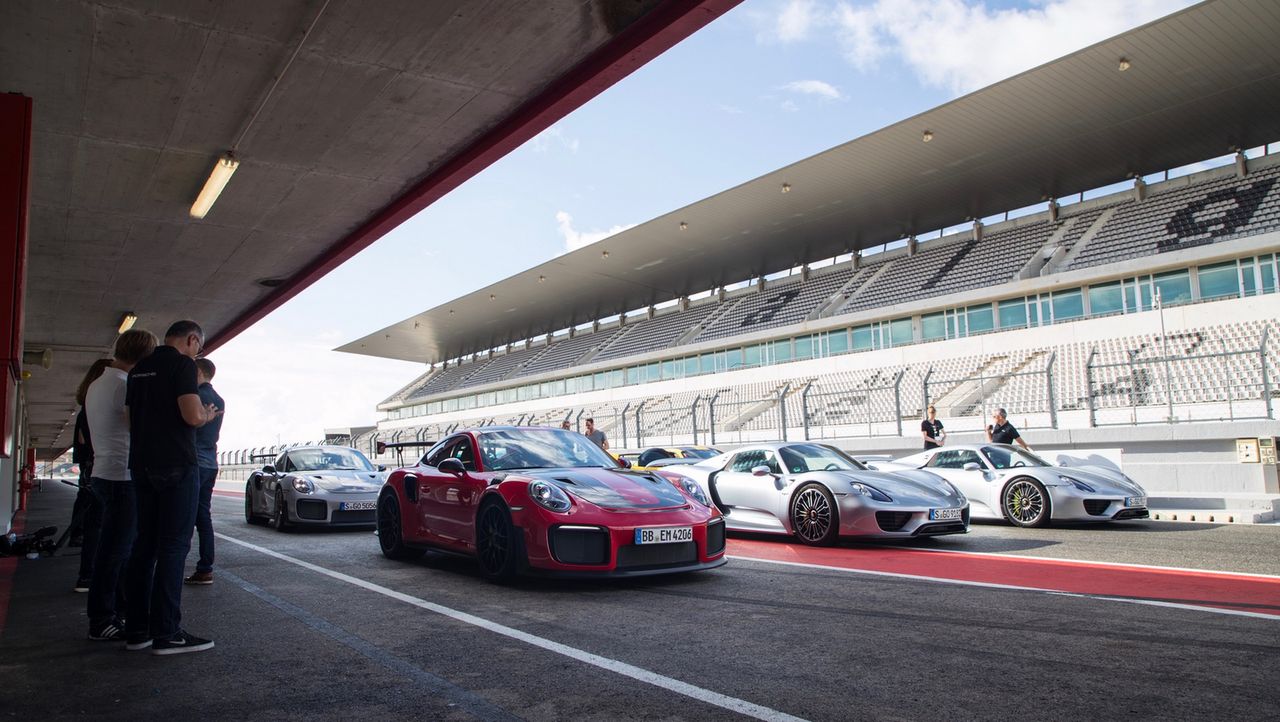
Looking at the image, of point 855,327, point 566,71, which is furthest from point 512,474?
point 855,327

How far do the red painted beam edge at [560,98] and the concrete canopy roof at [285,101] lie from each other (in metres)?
0.02

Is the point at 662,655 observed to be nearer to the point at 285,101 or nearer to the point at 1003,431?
the point at 285,101

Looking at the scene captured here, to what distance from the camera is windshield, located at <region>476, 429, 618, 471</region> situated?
22.7 ft

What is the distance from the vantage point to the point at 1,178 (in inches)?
249

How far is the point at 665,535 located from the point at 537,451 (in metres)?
1.67

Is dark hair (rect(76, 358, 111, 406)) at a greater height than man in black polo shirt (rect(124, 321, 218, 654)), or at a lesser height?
greater

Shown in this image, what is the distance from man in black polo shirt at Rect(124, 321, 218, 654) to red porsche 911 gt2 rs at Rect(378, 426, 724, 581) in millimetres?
2236

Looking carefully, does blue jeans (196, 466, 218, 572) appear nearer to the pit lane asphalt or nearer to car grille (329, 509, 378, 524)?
the pit lane asphalt

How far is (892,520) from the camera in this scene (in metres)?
8.08

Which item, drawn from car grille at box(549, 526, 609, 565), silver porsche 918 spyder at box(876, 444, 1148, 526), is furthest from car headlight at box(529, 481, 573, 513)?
silver porsche 918 spyder at box(876, 444, 1148, 526)

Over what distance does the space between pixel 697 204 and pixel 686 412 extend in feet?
38.0

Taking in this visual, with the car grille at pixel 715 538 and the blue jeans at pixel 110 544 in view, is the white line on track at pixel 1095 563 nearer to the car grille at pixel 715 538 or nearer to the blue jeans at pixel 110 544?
the car grille at pixel 715 538

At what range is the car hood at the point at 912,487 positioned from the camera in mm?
8273

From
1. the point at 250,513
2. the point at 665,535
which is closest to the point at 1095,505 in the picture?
the point at 665,535
